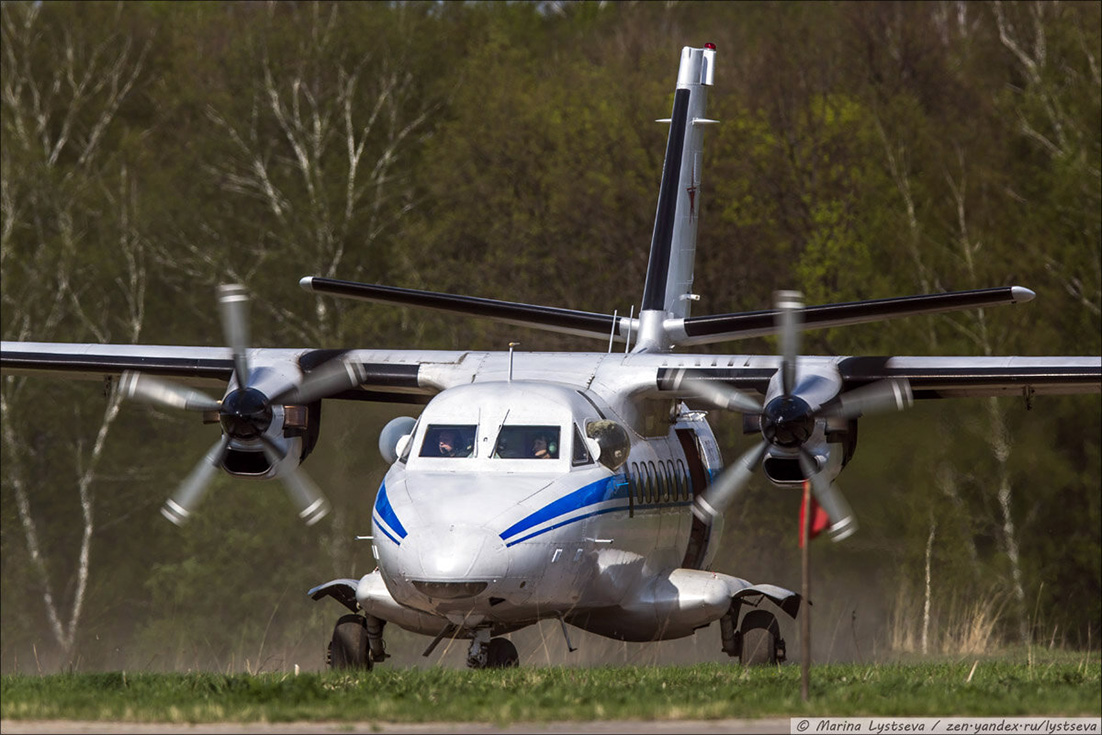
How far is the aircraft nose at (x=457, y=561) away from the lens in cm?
1222

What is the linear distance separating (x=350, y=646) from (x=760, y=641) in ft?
12.3

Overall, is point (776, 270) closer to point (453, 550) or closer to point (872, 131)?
point (872, 131)

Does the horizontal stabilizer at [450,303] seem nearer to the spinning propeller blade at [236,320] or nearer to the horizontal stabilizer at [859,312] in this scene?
the spinning propeller blade at [236,320]

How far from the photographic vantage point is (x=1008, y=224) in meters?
31.5

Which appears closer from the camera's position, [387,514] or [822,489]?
[387,514]

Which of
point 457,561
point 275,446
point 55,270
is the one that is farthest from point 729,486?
point 55,270

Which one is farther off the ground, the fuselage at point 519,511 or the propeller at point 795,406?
the propeller at point 795,406

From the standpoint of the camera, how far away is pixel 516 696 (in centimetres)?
1024

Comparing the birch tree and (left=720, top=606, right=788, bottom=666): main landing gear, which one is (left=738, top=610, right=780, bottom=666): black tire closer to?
(left=720, top=606, right=788, bottom=666): main landing gear

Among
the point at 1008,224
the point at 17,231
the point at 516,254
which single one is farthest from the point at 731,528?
the point at 17,231

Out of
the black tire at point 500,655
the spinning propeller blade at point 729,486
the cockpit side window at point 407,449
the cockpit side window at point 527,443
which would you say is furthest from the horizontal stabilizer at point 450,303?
the black tire at point 500,655

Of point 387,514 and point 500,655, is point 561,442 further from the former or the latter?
point 500,655

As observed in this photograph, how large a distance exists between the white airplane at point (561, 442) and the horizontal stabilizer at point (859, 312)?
2cm

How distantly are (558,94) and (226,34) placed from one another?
8.82 metres
